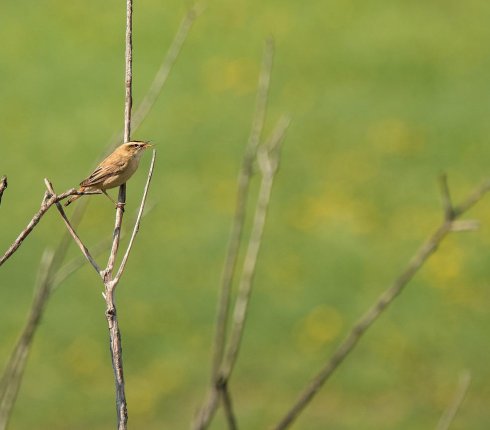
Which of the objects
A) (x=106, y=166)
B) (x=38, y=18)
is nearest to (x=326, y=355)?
(x=106, y=166)

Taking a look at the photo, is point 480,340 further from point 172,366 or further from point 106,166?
point 106,166

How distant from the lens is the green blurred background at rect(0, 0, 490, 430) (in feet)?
42.0

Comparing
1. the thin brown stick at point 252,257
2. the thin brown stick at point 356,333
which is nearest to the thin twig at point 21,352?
the thin brown stick at point 252,257

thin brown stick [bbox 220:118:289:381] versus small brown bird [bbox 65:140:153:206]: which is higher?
small brown bird [bbox 65:140:153:206]

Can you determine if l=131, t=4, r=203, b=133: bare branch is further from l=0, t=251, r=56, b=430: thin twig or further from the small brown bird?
l=0, t=251, r=56, b=430: thin twig

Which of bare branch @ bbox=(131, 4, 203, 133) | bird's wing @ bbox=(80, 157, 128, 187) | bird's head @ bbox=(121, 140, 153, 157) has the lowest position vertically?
bird's wing @ bbox=(80, 157, 128, 187)

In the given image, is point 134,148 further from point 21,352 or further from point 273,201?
point 273,201

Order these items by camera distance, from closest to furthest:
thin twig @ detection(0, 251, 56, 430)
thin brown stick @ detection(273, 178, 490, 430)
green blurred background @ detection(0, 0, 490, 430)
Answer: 1. thin brown stick @ detection(273, 178, 490, 430)
2. thin twig @ detection(0, 251, 56, 430)
3. green blurred background @ detection(0, 0, 490, 430)

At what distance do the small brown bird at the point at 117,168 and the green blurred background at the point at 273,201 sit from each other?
7898mm

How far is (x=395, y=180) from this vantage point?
16.5m

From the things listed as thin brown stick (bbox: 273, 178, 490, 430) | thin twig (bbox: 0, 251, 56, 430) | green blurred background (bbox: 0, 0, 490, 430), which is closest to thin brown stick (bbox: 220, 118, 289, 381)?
thin brown stick (bbox: 273, 178, 490, 430)

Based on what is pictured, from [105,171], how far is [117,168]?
0.14 metres

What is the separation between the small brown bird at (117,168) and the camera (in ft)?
13.7

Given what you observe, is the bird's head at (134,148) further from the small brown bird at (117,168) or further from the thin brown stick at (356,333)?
the thin brown stick at (356,333)
